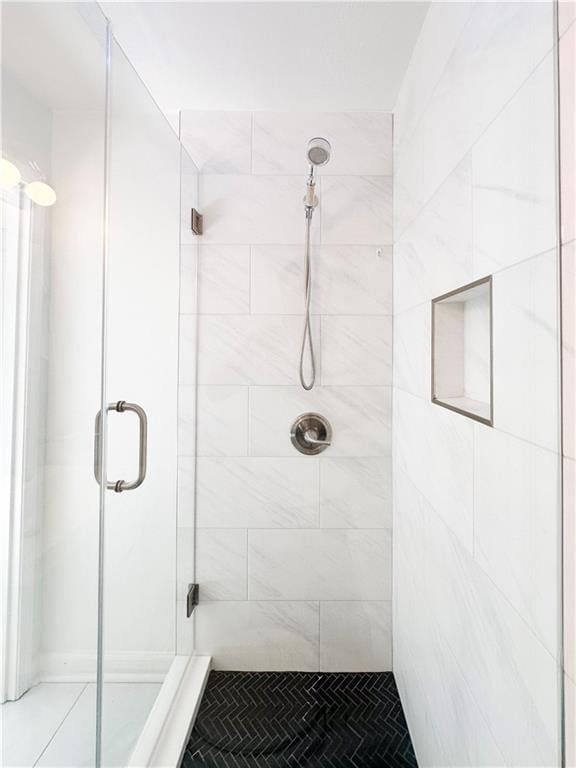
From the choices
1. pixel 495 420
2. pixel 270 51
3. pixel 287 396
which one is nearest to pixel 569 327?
pixel 495 420

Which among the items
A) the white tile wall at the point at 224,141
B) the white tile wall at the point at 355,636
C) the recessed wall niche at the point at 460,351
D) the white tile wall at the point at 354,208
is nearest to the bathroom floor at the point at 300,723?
the white tile wall at the point at 355,636

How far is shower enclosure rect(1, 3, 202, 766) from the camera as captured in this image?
794mm

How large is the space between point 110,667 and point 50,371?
784 millimetres

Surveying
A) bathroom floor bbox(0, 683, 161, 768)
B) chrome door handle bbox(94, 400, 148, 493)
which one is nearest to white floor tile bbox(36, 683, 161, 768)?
bathroom floor bbox(0, 683, 161, 768)

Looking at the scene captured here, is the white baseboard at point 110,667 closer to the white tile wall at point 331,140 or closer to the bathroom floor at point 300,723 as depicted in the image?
the bathroom floor at point 300,723

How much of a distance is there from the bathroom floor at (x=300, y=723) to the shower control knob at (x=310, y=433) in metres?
0.90

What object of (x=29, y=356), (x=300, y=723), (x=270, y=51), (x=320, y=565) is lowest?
(x=300, y=723)

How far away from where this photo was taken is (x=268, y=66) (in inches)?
61.2

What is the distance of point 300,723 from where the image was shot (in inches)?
61.1

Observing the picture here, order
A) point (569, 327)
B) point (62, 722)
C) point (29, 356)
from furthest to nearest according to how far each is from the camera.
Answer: point (62, 722), point (29, 356), point (569, 327)

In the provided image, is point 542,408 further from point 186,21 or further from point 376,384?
point 186,21

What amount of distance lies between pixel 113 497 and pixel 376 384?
3.61 feet

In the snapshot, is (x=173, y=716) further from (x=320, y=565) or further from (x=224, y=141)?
(x=224, y=141)

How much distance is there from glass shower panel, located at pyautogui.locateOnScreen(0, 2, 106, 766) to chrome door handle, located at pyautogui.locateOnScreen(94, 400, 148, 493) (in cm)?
3
